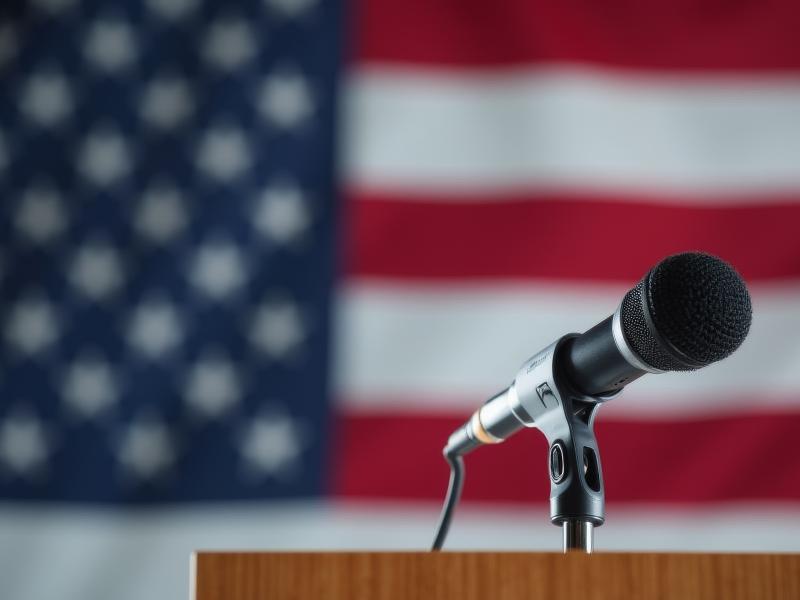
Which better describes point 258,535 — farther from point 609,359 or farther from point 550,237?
point 609,359

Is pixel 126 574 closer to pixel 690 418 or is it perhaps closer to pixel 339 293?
pixel 339 293

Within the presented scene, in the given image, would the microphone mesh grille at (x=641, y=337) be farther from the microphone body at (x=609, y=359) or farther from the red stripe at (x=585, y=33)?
the red stripe at (x=585, y=33)

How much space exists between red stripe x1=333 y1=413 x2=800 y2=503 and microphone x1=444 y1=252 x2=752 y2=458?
1.15 meters

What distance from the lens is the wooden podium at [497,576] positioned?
542 millimetres

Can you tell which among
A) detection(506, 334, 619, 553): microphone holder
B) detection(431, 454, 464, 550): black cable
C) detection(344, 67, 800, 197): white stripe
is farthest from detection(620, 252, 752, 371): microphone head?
detection(344, 67, 800, 197): white stripe

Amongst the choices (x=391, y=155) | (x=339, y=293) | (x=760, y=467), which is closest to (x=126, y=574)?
(x=339, y=293)

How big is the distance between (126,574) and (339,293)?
737 mm

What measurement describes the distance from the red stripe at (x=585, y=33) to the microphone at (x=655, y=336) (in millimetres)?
1472

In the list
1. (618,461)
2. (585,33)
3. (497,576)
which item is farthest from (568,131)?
(497,576)

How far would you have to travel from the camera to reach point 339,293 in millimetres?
1960

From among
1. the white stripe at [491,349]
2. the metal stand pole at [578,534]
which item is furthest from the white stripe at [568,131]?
the metal stand pole at [578,534]

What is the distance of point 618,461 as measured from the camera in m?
1.85

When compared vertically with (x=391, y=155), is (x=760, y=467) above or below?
below

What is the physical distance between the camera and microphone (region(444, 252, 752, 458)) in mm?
614
